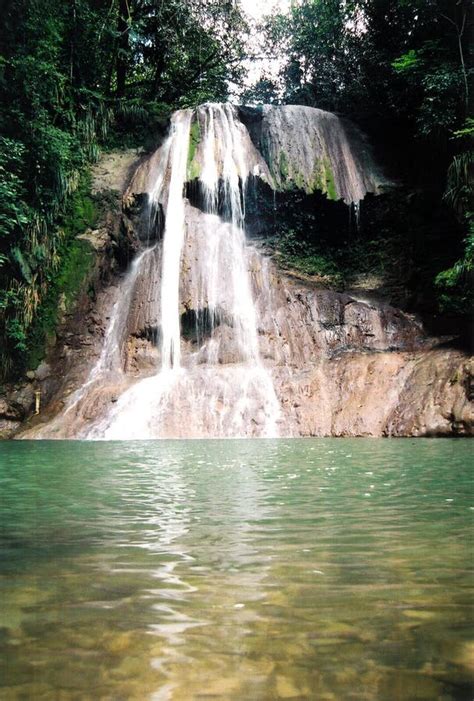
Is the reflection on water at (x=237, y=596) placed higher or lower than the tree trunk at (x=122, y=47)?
lower

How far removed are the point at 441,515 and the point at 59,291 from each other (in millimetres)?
16667

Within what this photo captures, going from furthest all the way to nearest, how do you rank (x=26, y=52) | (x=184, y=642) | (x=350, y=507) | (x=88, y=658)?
(x=26, y=52) < (x=350, y=507) < (x=184, y=642) < (x=88, y=658)

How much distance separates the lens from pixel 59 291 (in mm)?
18625

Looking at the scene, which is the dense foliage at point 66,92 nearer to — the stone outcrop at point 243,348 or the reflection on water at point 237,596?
the stone outcrop at point 243,348

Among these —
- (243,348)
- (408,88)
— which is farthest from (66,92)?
(408,88)

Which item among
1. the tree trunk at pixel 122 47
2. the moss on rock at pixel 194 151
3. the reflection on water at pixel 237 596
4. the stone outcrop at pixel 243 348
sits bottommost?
the reflection on water at pixel 237 596

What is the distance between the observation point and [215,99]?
2809 centimetres

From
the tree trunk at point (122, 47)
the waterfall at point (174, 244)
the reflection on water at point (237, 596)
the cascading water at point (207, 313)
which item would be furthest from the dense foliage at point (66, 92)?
the reflection on water at point (237, 596)

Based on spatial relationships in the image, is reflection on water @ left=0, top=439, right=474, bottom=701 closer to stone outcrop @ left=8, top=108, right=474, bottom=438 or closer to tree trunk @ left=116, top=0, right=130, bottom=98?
stone outcrop @ left=8, top=108, right=474, bottom=438

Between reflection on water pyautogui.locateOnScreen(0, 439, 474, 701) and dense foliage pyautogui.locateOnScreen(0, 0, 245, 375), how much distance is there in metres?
11.3

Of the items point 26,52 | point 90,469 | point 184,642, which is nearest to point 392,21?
point 26,52

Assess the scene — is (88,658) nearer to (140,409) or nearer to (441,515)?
(441,515)

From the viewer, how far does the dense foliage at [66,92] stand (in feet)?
47.5

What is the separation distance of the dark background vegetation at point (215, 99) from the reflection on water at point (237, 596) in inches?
442
